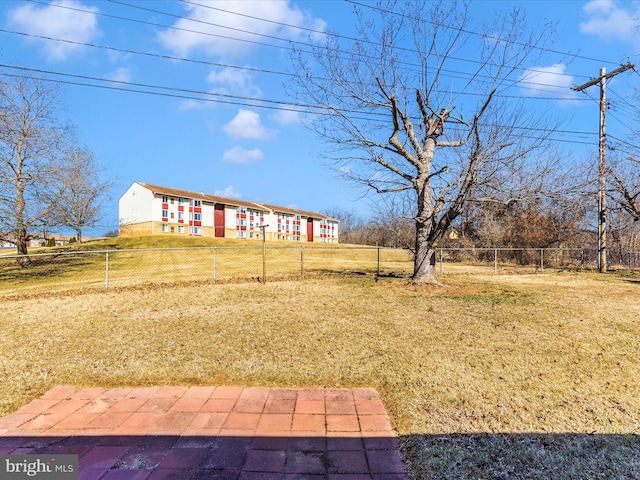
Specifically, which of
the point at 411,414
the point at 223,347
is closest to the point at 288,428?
the point at 411,414

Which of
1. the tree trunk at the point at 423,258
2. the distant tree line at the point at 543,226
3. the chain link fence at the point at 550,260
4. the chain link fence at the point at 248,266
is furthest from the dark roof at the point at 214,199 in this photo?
the tree trunk at the point at 423,258

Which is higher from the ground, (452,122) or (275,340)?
(452,122)

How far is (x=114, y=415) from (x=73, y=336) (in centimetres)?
289

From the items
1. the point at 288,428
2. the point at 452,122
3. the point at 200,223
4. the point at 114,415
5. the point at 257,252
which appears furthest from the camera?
the point at 200,223

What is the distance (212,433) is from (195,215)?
42520 mm

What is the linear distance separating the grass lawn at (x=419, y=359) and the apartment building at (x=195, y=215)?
84.6 feet

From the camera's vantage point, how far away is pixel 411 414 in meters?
2.75

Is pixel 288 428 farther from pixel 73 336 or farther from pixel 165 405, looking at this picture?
pixel 73 336

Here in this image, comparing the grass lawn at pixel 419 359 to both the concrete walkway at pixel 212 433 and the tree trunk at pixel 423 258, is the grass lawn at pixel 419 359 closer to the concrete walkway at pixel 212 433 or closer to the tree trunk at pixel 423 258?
the concrete walkway at pixel 212 433

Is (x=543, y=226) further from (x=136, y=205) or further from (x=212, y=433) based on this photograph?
(x=136, y=205)

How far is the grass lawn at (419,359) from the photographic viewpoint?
2.39 metres

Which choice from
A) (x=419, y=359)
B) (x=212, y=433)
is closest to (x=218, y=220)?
(x=419, y=359)

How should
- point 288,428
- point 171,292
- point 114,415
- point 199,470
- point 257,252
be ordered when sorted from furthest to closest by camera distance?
point 257,252
point 171,292
point 114,415
point 288,428
point 199,470

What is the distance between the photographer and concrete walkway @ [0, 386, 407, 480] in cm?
206
